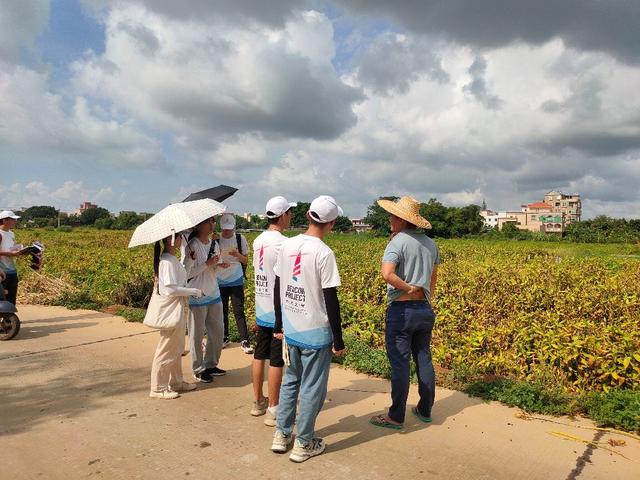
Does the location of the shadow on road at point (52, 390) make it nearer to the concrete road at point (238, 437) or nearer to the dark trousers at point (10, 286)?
the concrete road at point (238, 437)

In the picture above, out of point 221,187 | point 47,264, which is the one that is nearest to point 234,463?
point 221,187

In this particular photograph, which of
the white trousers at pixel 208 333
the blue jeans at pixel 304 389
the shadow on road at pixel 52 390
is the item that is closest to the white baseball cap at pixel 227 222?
the white trousers at pixel 208 333

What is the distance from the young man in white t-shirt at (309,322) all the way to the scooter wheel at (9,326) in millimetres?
4805

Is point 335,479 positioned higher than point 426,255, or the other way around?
point 426,255

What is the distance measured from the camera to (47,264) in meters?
14.2

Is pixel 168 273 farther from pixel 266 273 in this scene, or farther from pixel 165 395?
pixel 165 395

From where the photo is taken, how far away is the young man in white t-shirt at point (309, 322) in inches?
Result: 121

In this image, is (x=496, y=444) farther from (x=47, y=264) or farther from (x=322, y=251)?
(x=47, y=264)

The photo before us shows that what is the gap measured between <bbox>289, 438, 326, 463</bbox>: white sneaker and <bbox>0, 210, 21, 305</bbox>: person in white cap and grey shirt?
5376 millimetres

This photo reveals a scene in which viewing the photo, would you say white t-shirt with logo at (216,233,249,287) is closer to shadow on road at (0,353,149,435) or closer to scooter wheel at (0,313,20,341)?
shadow on road at (0,353,149,435)

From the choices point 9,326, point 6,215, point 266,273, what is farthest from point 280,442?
point 6,215

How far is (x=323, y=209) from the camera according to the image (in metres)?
3.14

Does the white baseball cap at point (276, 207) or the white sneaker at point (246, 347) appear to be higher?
the white baseball cap at point (276, 207)

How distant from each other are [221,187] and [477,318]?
398 cm
